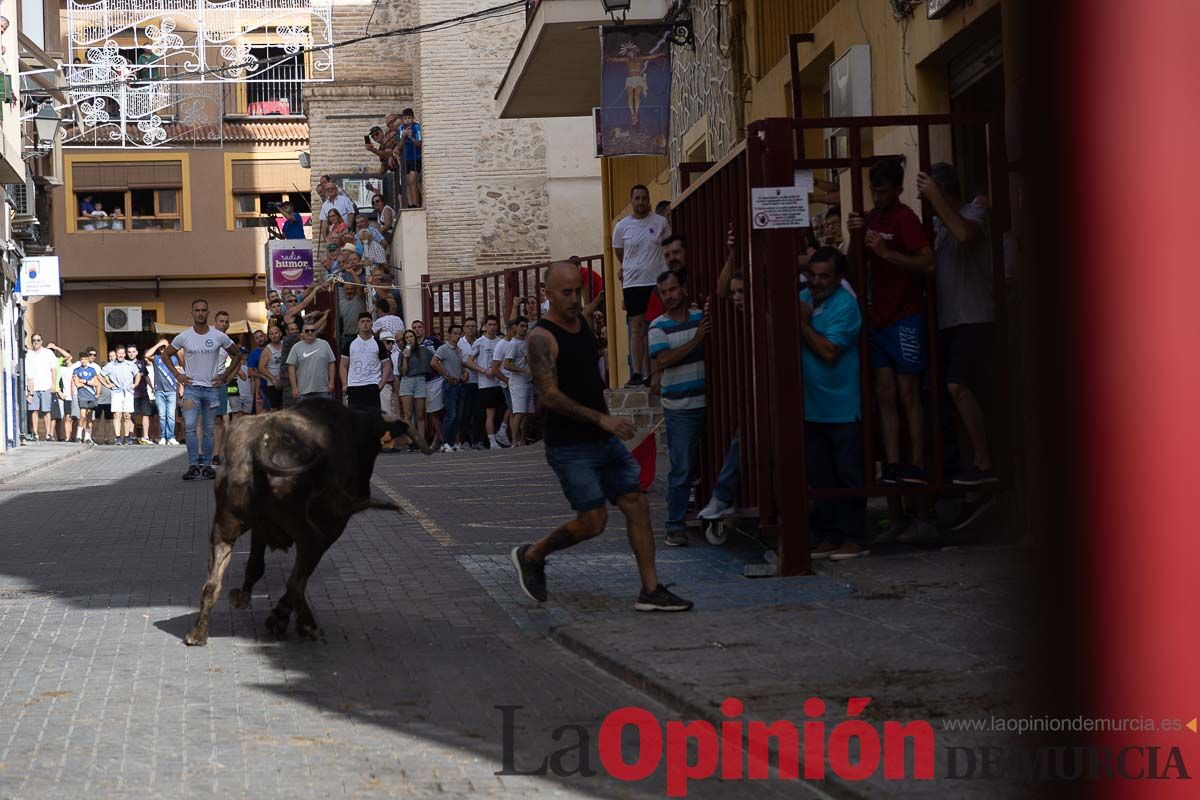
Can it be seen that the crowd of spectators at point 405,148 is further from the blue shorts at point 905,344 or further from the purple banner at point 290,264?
the blue shorts at point 905,344

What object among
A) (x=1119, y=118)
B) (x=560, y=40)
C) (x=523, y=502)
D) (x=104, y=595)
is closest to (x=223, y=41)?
(x=560, y=40)

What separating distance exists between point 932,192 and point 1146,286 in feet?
26.3

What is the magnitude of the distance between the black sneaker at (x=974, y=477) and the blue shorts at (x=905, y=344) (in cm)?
62

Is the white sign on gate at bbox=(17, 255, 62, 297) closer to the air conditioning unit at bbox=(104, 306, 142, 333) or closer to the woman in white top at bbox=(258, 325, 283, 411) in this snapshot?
the woman in white top at bbox=(258, 325, 283, 411)

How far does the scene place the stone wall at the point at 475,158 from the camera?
1435 inches

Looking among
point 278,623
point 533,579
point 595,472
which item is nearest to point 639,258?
point 533,579

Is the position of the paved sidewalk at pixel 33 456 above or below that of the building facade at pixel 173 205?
below

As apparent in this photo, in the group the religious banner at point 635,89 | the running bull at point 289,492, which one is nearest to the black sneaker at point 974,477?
the running bull at point 289,492

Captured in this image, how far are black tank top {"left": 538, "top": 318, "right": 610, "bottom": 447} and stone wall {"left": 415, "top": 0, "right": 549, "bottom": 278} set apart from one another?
92.0 feet

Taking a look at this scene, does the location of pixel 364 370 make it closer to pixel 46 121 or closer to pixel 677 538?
pixel 677 538

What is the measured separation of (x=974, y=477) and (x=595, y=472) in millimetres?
2313

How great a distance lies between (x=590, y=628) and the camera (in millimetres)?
7707

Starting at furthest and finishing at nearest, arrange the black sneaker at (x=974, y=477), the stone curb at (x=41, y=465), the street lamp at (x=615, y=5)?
1. the stone curb at (x=41, y=465)
2. the street lamp at (x=615, y=5)
3. the black sneaker at (x=974, y=477)

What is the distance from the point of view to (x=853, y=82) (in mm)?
13195
